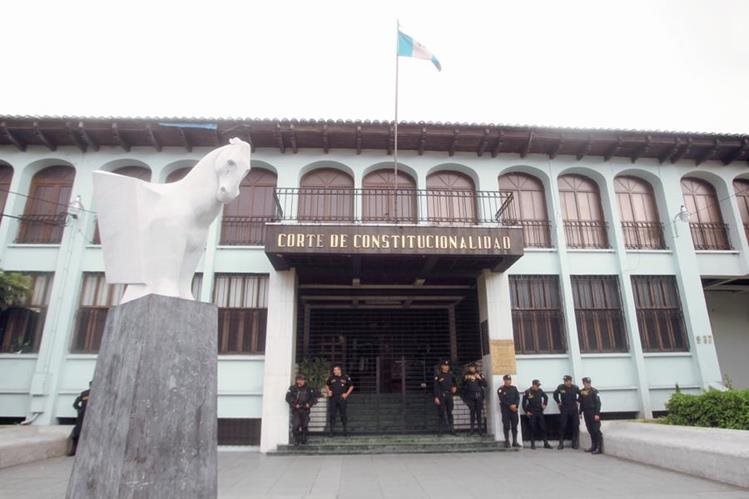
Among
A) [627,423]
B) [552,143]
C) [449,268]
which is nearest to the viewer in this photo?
[627,423]

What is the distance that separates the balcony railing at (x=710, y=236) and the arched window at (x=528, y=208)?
474cm

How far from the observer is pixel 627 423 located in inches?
414

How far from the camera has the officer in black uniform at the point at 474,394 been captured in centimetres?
1127

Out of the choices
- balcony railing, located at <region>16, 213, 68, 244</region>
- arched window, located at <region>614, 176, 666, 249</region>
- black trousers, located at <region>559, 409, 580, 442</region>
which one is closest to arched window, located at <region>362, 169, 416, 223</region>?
black trousers, located at <region>559, 409, 580, 442</region>

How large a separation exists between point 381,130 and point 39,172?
1051 cm

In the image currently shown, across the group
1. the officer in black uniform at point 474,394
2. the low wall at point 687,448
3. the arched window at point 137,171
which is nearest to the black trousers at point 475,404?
the officer in black uniform at point 474,394

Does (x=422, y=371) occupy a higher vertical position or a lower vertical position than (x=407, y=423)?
higher

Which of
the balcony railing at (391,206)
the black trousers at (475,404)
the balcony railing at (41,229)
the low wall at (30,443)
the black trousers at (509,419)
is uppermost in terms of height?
the balcony railing at (391,206)

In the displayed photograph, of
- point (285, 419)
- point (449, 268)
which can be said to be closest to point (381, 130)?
point (449, 268)

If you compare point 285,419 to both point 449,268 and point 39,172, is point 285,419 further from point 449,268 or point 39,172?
point 39,172

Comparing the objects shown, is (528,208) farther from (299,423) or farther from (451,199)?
(299,423)

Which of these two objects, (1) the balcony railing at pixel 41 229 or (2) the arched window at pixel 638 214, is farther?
(2) the arched window at pixel 638 214

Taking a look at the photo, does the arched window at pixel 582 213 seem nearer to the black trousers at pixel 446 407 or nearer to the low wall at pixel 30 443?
the black trousers at pixel 446 407

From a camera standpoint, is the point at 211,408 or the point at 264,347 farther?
the point at 264,347
